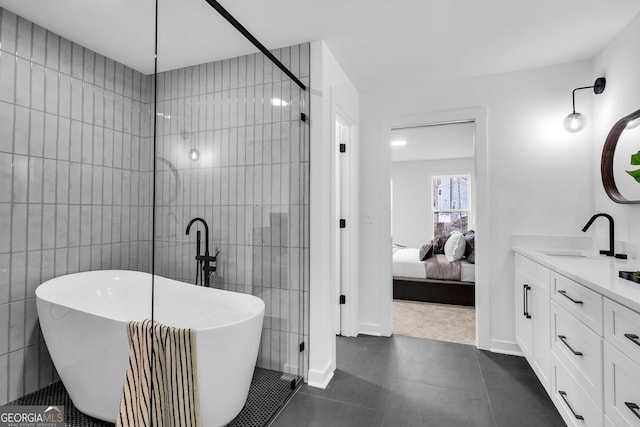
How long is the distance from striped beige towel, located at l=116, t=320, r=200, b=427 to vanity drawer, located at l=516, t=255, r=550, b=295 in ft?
6.74

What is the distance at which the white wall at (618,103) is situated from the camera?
197cm

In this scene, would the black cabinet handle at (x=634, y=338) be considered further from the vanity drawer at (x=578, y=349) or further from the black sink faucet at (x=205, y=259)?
the black sink faucet at (x=205, y=259)

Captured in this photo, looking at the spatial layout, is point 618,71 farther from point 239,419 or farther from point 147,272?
point 239,419

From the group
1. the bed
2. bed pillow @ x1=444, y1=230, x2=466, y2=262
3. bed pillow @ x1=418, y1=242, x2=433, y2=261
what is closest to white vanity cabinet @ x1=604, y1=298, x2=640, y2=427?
the bed

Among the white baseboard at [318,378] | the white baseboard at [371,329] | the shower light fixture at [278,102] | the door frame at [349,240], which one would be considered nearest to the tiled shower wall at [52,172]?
the shower light fixture at [278,102]

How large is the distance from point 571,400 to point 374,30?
239cm

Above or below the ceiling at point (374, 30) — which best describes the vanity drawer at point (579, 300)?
below

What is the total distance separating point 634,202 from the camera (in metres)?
1.94

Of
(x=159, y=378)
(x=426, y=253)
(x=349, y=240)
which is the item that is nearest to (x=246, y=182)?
(x=159, y=378)

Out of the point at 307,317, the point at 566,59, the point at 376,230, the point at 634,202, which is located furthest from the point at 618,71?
the point at 307,317

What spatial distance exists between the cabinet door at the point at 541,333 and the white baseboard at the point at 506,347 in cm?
47

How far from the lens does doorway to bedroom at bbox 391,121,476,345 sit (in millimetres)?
3555

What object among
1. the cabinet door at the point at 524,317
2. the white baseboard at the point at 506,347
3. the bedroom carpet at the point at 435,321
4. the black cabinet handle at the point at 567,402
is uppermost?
the cabinet door at the point at 524,317

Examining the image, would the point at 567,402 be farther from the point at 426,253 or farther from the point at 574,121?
the point at 426,253
